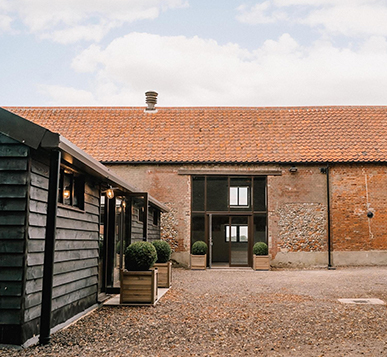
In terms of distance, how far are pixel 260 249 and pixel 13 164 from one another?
12952mm

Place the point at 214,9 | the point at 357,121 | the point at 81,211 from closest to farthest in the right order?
1. the point at 81,211
2. the point at 214,9
3. the point at 357,121

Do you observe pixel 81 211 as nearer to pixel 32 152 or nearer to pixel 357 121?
pixel 32 152

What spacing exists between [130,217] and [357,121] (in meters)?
13.6

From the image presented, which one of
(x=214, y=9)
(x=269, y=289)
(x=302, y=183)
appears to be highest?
(x=214, y=9)

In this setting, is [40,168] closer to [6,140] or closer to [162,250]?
[6,140]

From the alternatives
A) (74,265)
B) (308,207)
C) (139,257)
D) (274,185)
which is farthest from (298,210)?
(74,265)

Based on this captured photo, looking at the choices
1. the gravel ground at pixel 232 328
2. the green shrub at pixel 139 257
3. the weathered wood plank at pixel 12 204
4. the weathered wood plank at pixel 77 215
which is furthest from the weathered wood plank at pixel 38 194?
the green shrub at pixel 139 257

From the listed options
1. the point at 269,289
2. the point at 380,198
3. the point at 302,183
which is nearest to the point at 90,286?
the point at 269,289

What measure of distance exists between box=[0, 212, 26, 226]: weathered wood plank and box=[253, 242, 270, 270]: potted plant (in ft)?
42.1

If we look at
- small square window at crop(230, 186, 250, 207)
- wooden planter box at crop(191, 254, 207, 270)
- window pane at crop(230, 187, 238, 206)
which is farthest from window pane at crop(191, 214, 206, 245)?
small square window at crop(230, 186, 250, 207)

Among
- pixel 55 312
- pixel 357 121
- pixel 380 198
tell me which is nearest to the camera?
pixel 55 312

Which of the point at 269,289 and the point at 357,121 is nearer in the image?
the point at 269,289

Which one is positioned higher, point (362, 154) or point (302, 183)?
point (362, 154)

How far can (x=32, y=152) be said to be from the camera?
524 cm
